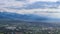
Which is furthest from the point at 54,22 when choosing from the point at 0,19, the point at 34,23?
the point at 0,19

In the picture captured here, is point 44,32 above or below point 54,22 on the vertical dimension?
below

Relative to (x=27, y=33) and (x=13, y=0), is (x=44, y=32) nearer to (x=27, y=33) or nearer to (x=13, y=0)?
(x=27, y=33)

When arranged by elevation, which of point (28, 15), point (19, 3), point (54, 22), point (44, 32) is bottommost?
point (44, 32)

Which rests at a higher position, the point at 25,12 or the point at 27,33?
the point at 25,12

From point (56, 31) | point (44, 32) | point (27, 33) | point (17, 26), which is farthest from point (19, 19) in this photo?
point (56, 31)

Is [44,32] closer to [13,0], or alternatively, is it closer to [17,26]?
[17,26]

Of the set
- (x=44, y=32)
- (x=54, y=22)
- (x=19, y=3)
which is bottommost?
(x=44, y=32)

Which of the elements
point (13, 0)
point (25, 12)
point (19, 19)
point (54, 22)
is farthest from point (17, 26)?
point (54, 22)
